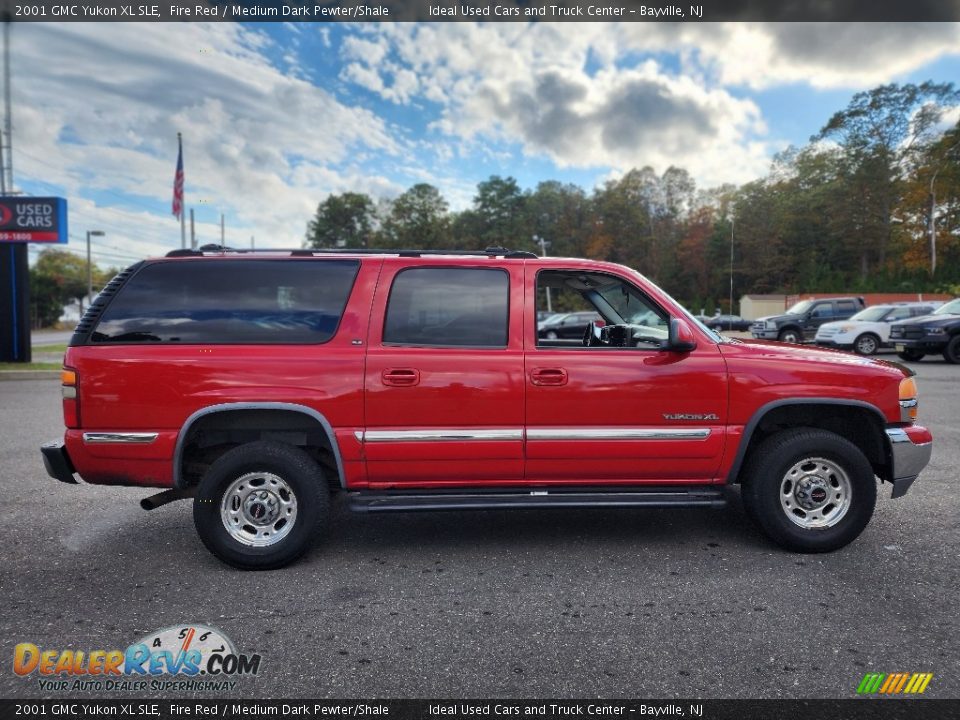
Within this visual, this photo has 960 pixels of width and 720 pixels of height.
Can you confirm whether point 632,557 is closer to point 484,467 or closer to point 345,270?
point 484,467

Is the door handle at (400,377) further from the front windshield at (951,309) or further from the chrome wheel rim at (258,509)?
the front windshield at (951,309)

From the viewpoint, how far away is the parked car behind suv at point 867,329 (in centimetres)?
1902

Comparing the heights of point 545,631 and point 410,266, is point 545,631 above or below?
below

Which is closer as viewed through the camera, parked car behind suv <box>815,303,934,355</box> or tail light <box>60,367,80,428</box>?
tail light <box>60,367,80,428</box>

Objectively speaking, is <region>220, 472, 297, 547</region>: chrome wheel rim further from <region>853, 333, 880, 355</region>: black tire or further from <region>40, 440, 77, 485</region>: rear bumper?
<region>853, 333, 880, 355</region>: black tire

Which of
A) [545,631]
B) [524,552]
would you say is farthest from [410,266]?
[545,631]

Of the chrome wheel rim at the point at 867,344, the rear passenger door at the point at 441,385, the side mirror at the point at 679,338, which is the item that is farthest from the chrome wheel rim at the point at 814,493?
the chrome wheel rim at the point at 867,344

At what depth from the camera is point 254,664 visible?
8.87ft

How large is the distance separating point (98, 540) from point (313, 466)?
1.78m

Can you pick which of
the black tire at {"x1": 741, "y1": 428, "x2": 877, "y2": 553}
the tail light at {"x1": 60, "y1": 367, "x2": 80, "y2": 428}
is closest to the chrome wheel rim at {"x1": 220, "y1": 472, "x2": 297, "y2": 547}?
the tail light at {"x1": 60, "y1": 367, "x2": 80, "y2": 428}

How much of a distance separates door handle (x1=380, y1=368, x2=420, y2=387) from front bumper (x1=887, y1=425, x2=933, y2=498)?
3051 mm

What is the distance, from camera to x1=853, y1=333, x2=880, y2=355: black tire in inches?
750

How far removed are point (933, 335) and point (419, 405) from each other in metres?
17.5

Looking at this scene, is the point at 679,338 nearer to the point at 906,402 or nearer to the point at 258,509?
the point at 906,402
